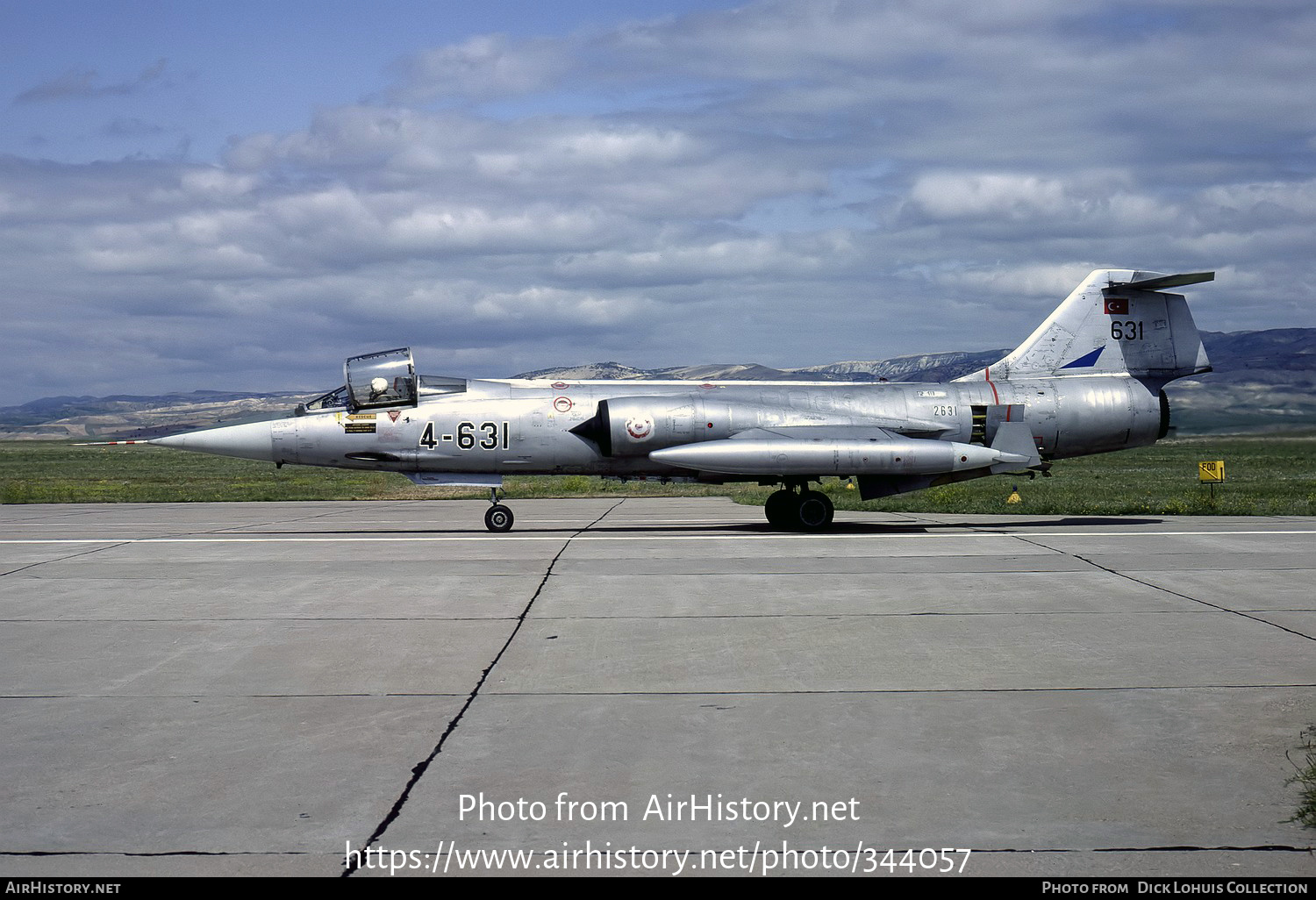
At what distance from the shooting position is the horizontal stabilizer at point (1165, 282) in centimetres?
1862

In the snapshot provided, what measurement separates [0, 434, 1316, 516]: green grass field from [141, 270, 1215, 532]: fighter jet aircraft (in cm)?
243

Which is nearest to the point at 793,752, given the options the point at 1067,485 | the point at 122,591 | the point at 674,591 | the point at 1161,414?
the point at 674,591

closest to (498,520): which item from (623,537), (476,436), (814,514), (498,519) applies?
(498,519)

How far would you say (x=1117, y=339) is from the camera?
19875 millimetres

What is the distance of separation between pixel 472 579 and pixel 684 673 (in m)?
4.99

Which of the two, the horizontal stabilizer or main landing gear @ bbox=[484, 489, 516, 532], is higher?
the horizontal stabilizer

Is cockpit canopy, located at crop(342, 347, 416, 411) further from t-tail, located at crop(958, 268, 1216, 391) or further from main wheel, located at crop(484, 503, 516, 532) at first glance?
t-tail, located at crop(958, 268, 1216, 391)

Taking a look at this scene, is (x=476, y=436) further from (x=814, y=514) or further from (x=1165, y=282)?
(x=1165, y=282)

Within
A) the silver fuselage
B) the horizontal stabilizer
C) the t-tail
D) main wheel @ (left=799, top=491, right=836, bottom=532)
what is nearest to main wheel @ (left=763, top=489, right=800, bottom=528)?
main wheel @ (left=799, top=491, right=836, bottom=532)

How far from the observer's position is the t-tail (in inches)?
781

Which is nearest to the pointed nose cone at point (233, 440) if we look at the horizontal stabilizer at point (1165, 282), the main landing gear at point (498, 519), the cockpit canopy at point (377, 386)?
the cockpit canopy at point (377, 386)

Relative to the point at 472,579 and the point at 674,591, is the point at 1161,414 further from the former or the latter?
the point at 472,579

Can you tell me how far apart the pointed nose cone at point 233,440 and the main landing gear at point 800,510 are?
27.9 ft

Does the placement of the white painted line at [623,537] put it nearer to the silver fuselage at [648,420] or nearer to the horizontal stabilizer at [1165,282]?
the silver fuselage at [648,420]
